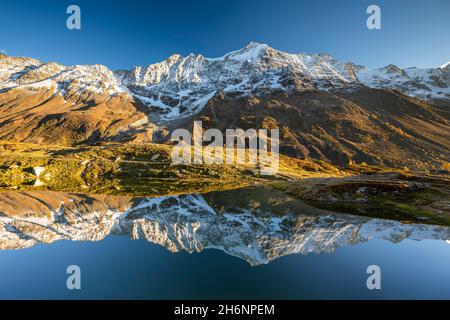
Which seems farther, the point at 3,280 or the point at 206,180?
the point at 206,180

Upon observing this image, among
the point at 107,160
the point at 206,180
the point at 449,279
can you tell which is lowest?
the point at 449,279

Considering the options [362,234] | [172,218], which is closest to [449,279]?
[362,234]

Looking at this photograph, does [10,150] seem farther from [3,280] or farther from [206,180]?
[3,280]

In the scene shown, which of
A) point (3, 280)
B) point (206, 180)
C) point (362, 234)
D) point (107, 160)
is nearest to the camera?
point (3, 280)
